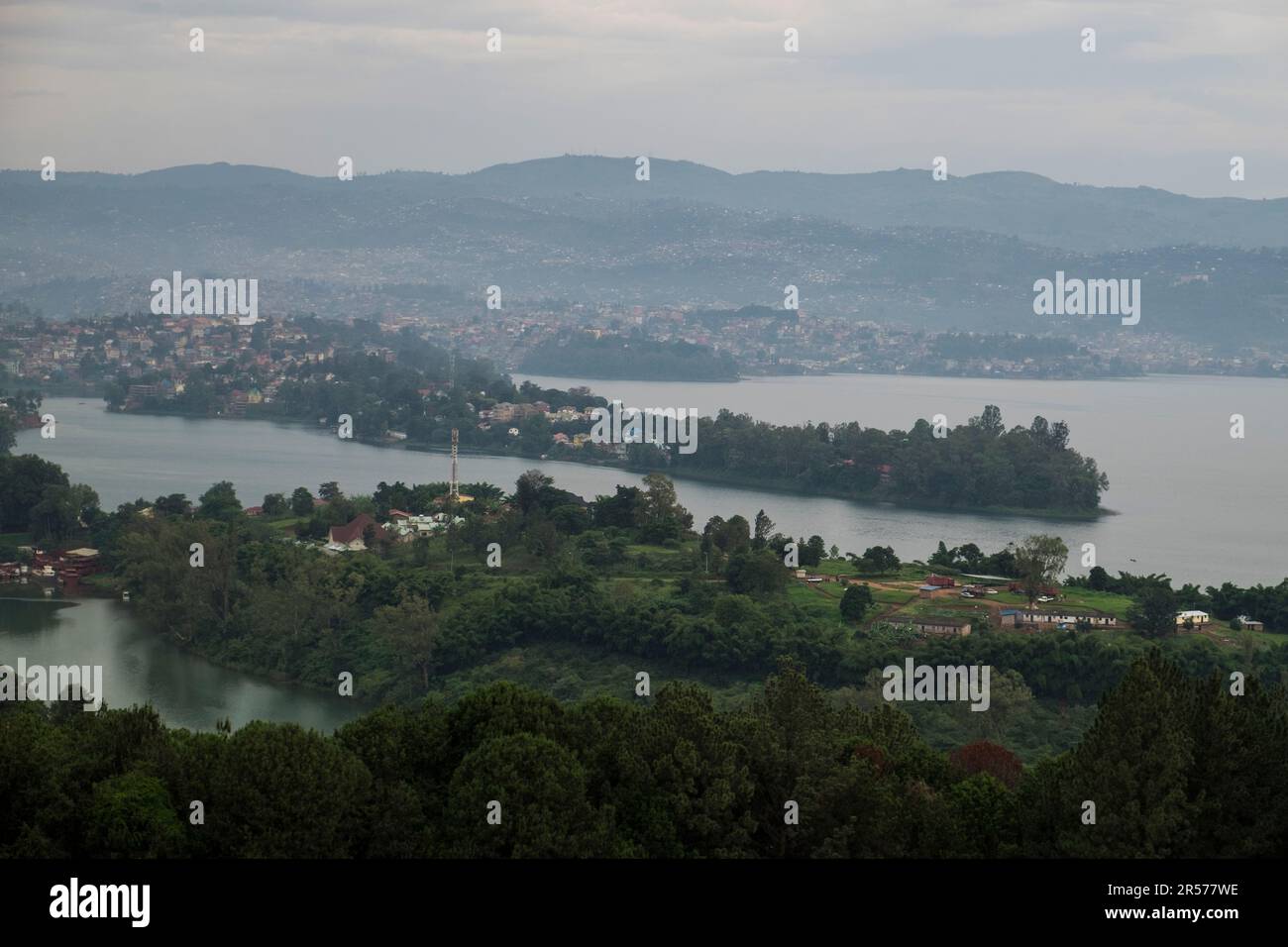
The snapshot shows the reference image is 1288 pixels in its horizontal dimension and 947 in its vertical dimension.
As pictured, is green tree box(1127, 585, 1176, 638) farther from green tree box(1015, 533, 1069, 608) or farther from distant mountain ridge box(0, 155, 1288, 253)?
distant mountain ridge box(0, 155, 1288, 253)

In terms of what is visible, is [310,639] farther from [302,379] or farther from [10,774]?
[302,379]

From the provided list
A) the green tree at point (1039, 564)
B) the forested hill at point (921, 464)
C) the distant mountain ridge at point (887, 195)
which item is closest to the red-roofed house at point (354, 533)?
the green tree at point (1039, 564)

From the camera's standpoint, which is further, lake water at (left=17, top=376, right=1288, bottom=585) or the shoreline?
the shoreline

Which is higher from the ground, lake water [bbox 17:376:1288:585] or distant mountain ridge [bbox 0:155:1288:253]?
distant mountain ridge [bbox 0:155:1288:253]

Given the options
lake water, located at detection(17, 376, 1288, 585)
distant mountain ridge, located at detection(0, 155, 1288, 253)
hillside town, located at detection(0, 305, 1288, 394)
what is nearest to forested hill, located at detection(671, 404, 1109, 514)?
lake water, located at detection(17, 376, 1288, 585)

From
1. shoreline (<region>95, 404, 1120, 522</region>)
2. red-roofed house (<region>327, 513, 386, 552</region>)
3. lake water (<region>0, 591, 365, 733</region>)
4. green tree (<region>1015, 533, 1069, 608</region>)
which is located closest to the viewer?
lake water (<region>0, 591, 365, 733</region>)

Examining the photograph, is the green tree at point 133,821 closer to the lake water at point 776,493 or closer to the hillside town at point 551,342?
the lake water at point 776,493
